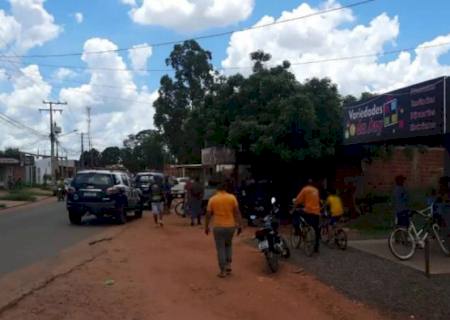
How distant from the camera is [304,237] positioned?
44.3 ft

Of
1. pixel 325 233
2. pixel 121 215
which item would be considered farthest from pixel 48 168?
Result: pixel 325 233

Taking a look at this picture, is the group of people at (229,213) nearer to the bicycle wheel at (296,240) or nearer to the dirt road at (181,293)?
the bicycle wheel at (296,240)

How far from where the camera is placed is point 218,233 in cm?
1095

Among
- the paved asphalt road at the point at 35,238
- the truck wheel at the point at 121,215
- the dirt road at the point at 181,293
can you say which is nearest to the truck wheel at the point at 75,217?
the paved asphalt road at the point at 35,238

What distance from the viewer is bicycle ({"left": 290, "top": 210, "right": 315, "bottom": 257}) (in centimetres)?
1309

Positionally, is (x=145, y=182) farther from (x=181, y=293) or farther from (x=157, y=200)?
(x=181, y=293)

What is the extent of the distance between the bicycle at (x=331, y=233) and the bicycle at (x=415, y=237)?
5.02ft

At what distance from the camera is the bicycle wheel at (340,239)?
13688 millimetres

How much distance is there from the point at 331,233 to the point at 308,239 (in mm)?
1248

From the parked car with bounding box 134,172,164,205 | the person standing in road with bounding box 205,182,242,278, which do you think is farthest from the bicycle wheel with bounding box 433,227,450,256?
the parked car with bounding box 134,172,164,205

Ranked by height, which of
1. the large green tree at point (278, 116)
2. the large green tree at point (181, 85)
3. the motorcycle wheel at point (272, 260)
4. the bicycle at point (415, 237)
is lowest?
the motorcycle wheel at point (272, 260)

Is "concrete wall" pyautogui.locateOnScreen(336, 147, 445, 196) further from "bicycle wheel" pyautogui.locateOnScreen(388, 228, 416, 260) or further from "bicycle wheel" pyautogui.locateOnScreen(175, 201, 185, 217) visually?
"bicycle wheel" pyautogui.locateOnScreen(388, 228, 416, 260)

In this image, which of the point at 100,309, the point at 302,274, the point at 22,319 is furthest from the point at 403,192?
the point at 22,319

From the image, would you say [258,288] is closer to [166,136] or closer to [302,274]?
[302,274]
